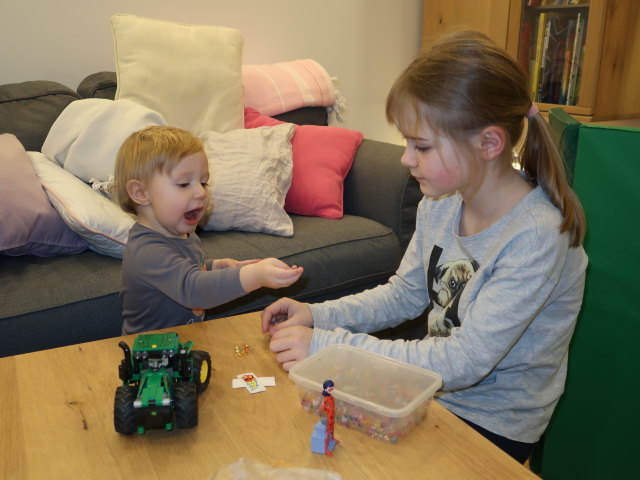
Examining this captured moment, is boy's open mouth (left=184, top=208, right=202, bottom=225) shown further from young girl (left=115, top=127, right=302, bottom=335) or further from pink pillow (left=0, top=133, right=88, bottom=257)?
pink pillow (left=0, top=133, right=88, bottom=257)

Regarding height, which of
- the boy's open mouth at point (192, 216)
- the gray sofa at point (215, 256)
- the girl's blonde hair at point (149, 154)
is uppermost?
the girl's blonde hair at point (149, 154)

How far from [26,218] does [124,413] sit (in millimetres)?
1037

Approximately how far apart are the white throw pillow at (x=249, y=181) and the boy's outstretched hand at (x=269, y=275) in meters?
0.80

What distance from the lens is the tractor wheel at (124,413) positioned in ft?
2.59

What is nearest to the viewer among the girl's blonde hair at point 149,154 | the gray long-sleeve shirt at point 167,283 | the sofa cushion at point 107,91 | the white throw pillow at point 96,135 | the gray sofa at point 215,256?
the gray long-sleeve shirt at point 167,283

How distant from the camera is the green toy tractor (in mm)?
792

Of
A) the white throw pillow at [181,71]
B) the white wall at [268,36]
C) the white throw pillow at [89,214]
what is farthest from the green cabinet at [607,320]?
the white wall at [268,36]

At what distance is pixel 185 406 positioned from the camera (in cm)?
80

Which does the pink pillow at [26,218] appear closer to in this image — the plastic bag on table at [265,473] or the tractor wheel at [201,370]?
the tractor wheel at [201,370]

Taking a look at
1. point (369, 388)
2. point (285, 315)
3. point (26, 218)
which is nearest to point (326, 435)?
point (369, 388)

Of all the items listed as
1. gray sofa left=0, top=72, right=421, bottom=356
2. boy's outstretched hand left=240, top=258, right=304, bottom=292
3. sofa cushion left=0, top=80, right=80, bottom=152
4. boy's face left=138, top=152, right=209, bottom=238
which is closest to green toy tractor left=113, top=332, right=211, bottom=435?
boy's outstretched hand left=240, top=258, right=304, bottom=292

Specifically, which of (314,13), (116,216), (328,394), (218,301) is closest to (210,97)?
(116,216)

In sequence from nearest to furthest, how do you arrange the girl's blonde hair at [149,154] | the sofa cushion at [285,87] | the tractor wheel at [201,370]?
1. the tractor wheel at [201,370]
2. the girl's blonde hair at [149,154]
3. the sofa cushion at [285,87]

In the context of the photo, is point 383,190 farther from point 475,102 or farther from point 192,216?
point 475,102
